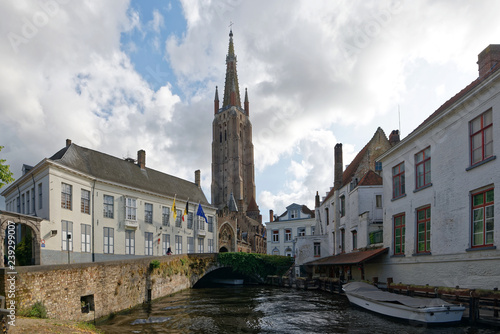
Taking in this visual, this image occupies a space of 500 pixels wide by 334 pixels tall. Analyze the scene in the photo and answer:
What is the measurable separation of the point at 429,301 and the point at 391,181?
9346mm

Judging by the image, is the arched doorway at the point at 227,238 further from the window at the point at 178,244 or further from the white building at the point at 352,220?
the white building at the point at 352,220

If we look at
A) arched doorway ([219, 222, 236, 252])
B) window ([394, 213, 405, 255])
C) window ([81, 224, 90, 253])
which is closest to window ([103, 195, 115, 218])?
window ([81, 224, 90, 253])

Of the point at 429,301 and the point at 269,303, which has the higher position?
the point at 429,301

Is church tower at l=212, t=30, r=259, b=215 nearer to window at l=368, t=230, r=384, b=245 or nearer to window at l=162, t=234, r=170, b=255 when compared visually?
window at l=162, t=234, r=170, b=255

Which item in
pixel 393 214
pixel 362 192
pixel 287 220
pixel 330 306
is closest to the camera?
pixel 330 306

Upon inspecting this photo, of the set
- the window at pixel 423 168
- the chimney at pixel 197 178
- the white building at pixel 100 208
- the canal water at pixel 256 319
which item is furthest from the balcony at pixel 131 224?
the window at pixel 423 168

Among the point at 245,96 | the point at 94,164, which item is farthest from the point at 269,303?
the point at 245,96

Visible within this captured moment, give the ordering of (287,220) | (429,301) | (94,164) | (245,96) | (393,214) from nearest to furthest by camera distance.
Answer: (429,301) < (393,214) < (94,164) < (287,220) < (245,96)

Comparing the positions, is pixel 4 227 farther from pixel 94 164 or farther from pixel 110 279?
pixel 94 164

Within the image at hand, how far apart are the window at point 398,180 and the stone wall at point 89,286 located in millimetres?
14618

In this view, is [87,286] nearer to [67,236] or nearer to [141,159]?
[67,236]

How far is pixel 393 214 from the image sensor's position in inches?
831

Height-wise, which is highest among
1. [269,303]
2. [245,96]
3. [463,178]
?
[245,96]

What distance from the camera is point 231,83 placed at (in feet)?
311
